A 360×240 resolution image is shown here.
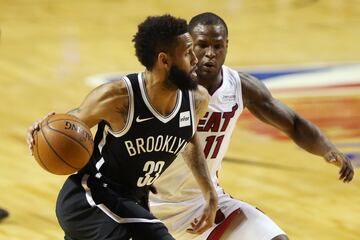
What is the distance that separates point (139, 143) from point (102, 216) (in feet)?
1.52

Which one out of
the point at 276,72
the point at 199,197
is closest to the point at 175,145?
the point at 199,197

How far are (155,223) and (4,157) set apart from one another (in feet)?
15.3

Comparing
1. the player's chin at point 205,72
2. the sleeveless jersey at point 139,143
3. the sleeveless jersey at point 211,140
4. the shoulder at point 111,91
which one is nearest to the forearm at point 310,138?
the sleeveless jersey at point 211,140

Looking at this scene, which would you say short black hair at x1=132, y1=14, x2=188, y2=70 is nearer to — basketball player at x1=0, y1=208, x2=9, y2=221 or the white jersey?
the white jersey

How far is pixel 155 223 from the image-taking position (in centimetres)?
541

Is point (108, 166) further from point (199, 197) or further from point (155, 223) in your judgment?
point (199, 197)

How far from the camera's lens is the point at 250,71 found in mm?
12547

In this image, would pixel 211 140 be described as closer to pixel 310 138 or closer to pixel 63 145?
pixel 310 138

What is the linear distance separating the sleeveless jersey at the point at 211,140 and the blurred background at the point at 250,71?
5.32ft

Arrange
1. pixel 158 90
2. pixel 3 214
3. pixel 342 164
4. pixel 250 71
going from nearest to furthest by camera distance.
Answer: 1. pixel 158 90
2. pixel 342 164
3. pixel 3 214
4. pixel 250 71

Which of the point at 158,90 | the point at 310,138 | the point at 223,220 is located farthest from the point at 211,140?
the point at 158,90

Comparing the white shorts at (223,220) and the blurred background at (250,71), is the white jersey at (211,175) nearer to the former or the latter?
the white shorts at (223,220)

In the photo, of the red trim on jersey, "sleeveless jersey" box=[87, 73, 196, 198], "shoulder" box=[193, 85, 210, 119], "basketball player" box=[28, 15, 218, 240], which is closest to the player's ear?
"basketball player" box=[28, 15, 218, 240]

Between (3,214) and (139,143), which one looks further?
(3,214)
